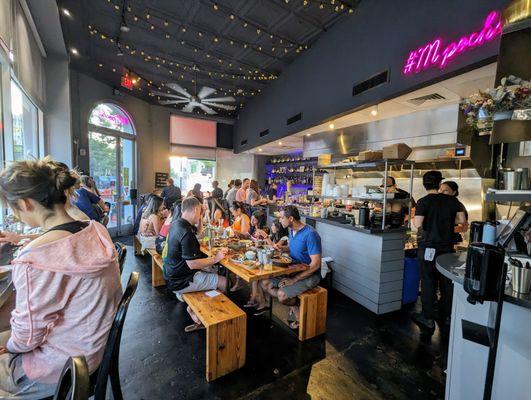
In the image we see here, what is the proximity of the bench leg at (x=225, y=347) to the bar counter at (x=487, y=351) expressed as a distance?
1.62 meters

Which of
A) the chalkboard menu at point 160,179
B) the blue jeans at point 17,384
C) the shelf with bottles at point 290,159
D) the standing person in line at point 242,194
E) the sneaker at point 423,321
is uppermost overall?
the shelf with bottles at point 290,159

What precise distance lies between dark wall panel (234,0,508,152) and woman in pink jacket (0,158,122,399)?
13.2 feet

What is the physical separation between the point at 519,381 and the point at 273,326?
85.2 inches

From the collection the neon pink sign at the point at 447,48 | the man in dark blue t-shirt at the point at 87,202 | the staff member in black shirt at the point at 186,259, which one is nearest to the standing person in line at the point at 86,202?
the man in dark blue t-shirt at the point at 87,202

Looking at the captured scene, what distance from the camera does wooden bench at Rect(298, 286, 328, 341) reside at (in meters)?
2.78

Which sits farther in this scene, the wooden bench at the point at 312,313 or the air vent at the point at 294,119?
the air vent at the point at 294,119

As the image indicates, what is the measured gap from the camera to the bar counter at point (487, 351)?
143 cm

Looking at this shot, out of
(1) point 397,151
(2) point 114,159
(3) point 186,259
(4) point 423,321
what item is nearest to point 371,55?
(1) point 397,151

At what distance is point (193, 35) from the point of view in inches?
206

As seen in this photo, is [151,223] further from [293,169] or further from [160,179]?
[293,169]

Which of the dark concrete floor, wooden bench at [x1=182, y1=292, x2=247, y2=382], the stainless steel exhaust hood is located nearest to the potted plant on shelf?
the stainless steel exhaust hood

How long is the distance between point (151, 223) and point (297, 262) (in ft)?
9.83

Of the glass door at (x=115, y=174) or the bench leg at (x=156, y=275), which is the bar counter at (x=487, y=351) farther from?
the glass door at (x=115, y=174)

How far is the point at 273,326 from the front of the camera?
10.2 feet
